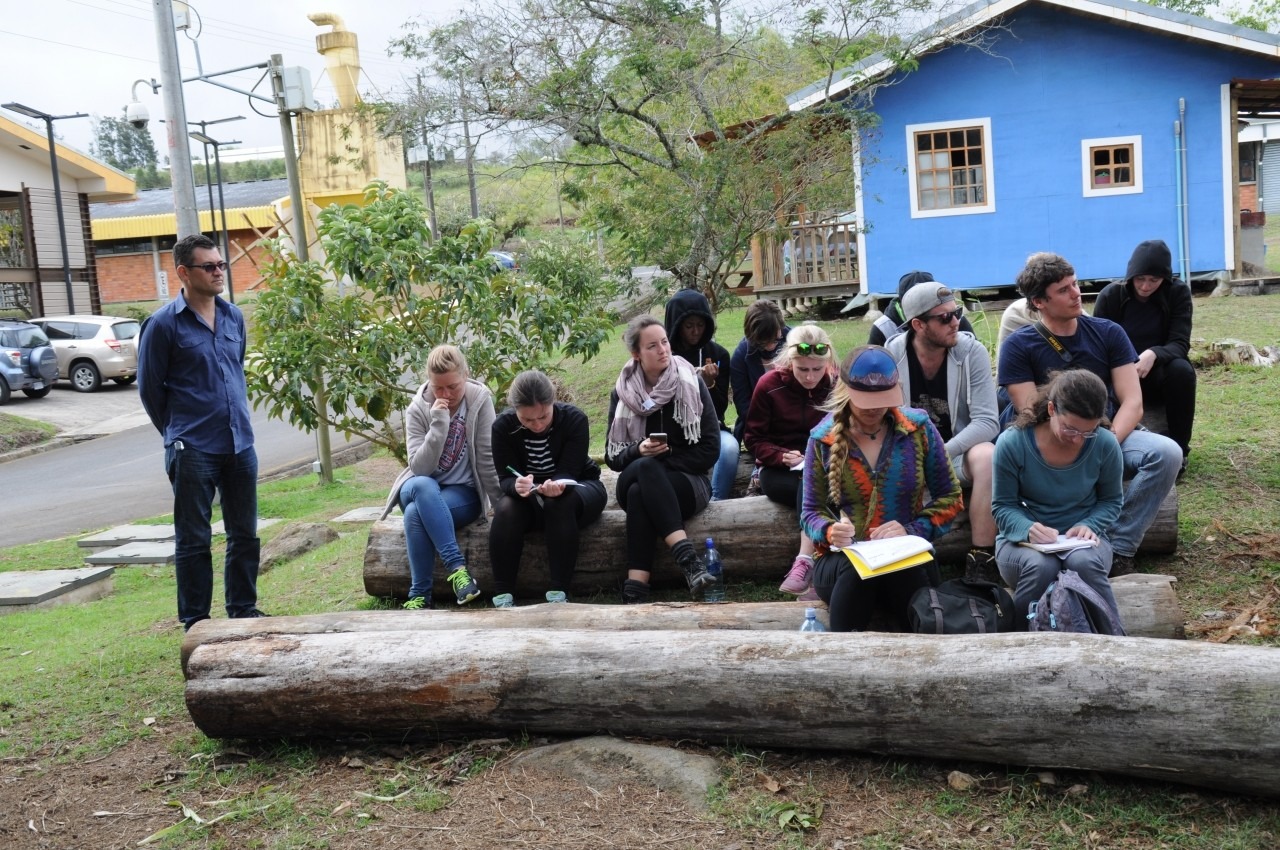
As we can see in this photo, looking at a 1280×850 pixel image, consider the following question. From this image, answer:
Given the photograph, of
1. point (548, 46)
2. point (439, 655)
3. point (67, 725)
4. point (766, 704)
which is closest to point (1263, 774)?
point (766, 704)

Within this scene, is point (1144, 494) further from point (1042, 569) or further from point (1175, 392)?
point (1175, 392)

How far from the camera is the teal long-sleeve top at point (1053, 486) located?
495 cm

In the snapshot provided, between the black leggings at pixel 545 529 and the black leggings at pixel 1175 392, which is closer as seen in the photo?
the black leggings at pixel 545 529

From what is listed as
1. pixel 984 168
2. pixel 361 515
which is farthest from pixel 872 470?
pixel 984 168

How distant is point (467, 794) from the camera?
422cm

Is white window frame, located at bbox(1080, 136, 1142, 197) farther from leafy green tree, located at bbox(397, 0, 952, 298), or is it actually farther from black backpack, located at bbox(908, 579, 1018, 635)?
black backpack, located at bbox(908, 579, 1018, 635)

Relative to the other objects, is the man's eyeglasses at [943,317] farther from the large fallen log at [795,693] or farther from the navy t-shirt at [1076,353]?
the large fallen log at [795,693]

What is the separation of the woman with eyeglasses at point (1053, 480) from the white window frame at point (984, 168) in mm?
14903

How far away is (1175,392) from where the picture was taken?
257 inches

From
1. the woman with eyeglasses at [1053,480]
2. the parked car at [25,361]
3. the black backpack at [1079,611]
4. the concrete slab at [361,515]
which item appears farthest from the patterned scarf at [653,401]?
the parked car at [25,361]

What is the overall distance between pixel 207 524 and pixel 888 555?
346 cm

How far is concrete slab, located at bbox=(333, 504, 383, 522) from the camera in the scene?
10352mm

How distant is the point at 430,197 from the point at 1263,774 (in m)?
28.3

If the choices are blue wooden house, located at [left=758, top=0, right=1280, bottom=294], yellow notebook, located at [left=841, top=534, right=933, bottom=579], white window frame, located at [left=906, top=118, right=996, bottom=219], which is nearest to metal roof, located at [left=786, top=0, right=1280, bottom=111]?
blue wooden house, located at [left=758, top=0, right=1280, bottom=294]
